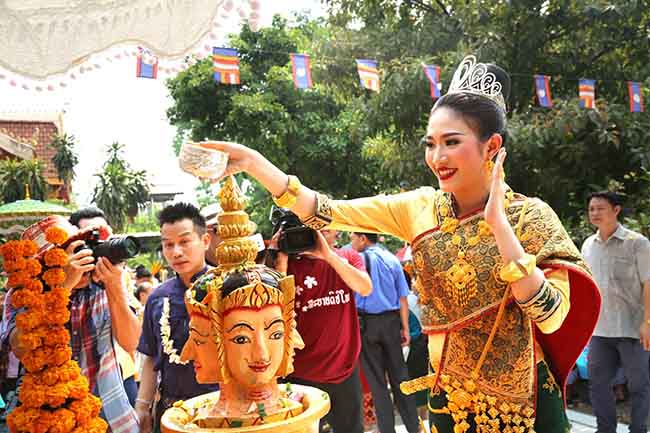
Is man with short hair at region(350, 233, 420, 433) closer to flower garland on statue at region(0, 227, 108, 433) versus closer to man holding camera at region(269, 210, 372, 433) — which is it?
man holding camera at region(269, 210, 372, 433)

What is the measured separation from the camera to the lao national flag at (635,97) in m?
7.78

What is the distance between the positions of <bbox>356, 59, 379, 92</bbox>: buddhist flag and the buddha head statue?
6.10 meters

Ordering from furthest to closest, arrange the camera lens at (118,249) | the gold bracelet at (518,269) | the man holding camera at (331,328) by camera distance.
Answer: the man holding camera at (331,328) < the camera lens at (118,249) < the gold bracelet at (518,269)

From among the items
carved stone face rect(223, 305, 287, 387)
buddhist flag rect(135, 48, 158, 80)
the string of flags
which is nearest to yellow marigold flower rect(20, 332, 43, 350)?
carved stone face rect(223, 305, 287, 387)

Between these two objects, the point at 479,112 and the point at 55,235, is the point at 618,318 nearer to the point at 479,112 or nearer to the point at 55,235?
the point at 479,112

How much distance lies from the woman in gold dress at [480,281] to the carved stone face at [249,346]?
0.43 meters

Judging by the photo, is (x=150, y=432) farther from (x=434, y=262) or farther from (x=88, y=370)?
(x=434, y=262)

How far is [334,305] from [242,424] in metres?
2.08

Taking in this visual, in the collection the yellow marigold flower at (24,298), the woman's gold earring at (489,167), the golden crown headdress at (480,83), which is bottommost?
the yellow marigold flower at (24,298)

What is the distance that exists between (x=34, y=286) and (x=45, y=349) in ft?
0.76

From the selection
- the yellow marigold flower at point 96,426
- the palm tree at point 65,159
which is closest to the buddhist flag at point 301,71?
the yellow marigold flower at point 96,426

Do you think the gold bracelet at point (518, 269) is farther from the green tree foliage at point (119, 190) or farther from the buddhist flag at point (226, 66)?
the green tree foliage at point (119, 190)

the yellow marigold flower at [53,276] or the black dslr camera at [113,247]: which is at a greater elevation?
the black dslr camera at [113,247]

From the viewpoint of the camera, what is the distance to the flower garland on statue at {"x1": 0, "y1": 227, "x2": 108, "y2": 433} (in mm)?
2340
